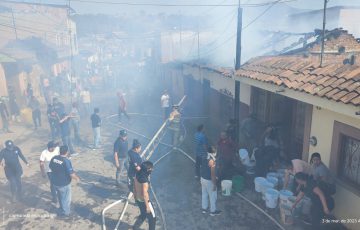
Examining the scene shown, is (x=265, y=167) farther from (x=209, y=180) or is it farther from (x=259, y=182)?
(x=209, y=180)

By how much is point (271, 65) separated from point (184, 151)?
4976mm

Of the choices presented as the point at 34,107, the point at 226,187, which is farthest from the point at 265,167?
the point at 34,107

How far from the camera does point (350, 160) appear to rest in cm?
689

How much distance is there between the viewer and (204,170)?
293 inches

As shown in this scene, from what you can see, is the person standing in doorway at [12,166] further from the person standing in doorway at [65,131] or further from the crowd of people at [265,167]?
the crowd of people at [265,167]

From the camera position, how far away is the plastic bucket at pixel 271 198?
7.93 m

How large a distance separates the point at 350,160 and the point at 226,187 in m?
3.31

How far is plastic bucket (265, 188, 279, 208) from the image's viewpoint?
312 inches

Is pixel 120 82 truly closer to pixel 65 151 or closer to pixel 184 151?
pixel 184 151

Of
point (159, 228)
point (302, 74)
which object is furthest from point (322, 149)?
point (159, 228)


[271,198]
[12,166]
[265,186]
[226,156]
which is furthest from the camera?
[226,156]

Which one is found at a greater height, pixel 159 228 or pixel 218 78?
pixel 218 78

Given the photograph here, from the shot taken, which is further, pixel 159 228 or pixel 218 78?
pixel 218 78

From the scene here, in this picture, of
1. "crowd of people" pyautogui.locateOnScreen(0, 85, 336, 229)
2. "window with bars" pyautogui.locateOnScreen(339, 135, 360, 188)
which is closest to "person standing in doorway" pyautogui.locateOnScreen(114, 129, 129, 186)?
"crowd of people" pyautogui.locateOnScreen(0, 85, 336, 229)
